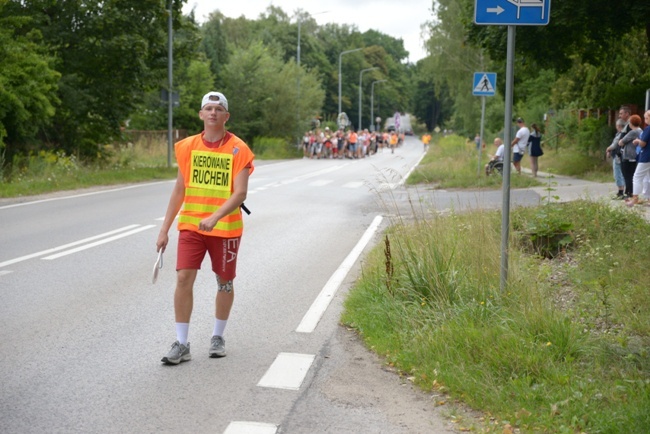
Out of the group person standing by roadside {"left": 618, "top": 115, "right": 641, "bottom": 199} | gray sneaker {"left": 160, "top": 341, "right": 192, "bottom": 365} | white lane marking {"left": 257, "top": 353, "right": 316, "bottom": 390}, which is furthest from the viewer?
person standing by roadside {"left": 618, "top": 115, "right": 641, "bottom": 199}

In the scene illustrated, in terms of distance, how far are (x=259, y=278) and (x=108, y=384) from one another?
179 inches

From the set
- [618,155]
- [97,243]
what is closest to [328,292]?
[97,243]

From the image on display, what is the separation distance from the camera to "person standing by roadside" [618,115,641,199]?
1702 centimetres

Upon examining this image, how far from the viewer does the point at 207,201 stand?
21.3ft

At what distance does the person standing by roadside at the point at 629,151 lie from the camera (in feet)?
55.8

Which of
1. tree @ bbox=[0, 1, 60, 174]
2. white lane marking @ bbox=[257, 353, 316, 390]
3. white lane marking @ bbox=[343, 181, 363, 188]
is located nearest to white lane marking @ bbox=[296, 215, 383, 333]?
white lane marking @ bbox=[257, 353, 316, 390]

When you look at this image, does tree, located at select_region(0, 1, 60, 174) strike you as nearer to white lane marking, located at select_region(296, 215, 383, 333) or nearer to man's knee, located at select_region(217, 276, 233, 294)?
white lane marking, located at select_region(296, 215, 383, 333)

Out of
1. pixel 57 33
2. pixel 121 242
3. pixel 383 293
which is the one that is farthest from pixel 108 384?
pixel 57 33

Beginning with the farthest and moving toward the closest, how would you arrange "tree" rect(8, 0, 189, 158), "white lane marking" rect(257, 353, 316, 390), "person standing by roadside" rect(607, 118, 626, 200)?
1. "tree" rect(8, 0, 189, 158)
2. "person standing by roadside" rect(607, 118, 626, 200)
3. "white lane marking" rect(257, 353, 316, 390)

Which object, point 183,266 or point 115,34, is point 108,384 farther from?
point 115,34

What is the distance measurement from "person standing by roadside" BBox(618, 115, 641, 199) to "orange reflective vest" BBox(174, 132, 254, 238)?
11815mm

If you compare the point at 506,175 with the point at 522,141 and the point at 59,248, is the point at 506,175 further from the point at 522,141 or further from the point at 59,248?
the point at 522,141

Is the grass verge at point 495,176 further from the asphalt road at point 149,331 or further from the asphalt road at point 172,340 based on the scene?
the asphalt road at point 172,340

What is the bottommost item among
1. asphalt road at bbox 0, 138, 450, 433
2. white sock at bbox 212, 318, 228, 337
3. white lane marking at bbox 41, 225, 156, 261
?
white lane marking at bbox 41, 225, 156, 261
